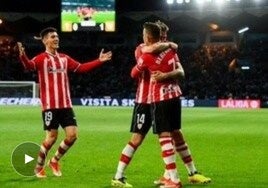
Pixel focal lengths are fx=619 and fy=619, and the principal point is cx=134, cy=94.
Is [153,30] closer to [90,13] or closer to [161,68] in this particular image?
[161,68]

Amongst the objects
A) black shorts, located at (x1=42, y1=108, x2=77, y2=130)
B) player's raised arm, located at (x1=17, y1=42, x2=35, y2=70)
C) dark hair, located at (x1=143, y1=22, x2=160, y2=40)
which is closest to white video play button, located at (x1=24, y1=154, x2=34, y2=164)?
black shorts, located at (x1=42, y1=108, x2=77, y2=130)

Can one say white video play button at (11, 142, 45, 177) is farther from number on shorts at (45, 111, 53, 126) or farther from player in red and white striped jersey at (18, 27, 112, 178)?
number on shorts at (45, 111, 53, 126)

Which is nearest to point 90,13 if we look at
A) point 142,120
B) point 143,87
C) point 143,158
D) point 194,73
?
point 194,73

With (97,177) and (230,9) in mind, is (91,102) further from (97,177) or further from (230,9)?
(97,177)

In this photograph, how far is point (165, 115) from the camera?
322 inches

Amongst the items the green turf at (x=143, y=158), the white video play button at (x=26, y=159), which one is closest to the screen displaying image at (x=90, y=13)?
the green turf at (x=143, y=158)

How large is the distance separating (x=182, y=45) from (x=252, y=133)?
4057 cm

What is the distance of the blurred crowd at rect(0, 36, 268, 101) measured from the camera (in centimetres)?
5009

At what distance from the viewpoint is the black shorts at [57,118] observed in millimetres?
9516

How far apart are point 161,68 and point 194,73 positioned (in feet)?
152

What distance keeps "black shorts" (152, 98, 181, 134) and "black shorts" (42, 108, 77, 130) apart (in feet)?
6.04

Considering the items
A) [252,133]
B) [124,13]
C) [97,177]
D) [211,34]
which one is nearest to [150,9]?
[124,13]

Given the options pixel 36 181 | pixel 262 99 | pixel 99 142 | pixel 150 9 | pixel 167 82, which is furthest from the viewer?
pixel 150 9

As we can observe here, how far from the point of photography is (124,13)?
190 feet
